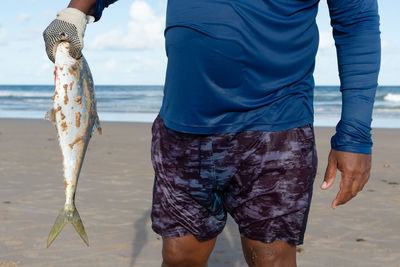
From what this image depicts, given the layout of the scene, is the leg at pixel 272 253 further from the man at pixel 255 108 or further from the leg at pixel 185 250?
the leg at pixel 185 250

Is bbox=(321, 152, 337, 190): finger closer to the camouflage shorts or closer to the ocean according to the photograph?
the camouflage shorts

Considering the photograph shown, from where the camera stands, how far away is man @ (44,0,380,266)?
2082mm

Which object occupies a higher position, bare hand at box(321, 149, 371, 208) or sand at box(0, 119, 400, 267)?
bare hand at box(321, 149, 371, 208)

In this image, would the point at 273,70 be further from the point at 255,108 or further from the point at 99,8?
the point at 99,8

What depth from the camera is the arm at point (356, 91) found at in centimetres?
219

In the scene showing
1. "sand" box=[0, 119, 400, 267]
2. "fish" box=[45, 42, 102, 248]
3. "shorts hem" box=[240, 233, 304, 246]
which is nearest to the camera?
"fish" box=[45, 42, 102, 248]

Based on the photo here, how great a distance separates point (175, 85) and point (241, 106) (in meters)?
0.29

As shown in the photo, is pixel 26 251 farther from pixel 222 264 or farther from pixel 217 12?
pixel 217 12

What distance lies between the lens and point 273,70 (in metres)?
2.10

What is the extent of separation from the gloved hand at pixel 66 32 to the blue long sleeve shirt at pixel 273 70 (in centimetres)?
37

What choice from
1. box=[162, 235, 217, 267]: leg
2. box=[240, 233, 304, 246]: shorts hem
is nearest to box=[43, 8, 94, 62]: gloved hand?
box=[162, 235, 217, 267]: leg

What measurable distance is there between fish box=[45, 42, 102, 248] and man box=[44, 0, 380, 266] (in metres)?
0.06

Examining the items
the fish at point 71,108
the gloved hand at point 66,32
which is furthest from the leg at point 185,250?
the gloved hand at point 66,32

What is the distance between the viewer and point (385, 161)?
380 inches
